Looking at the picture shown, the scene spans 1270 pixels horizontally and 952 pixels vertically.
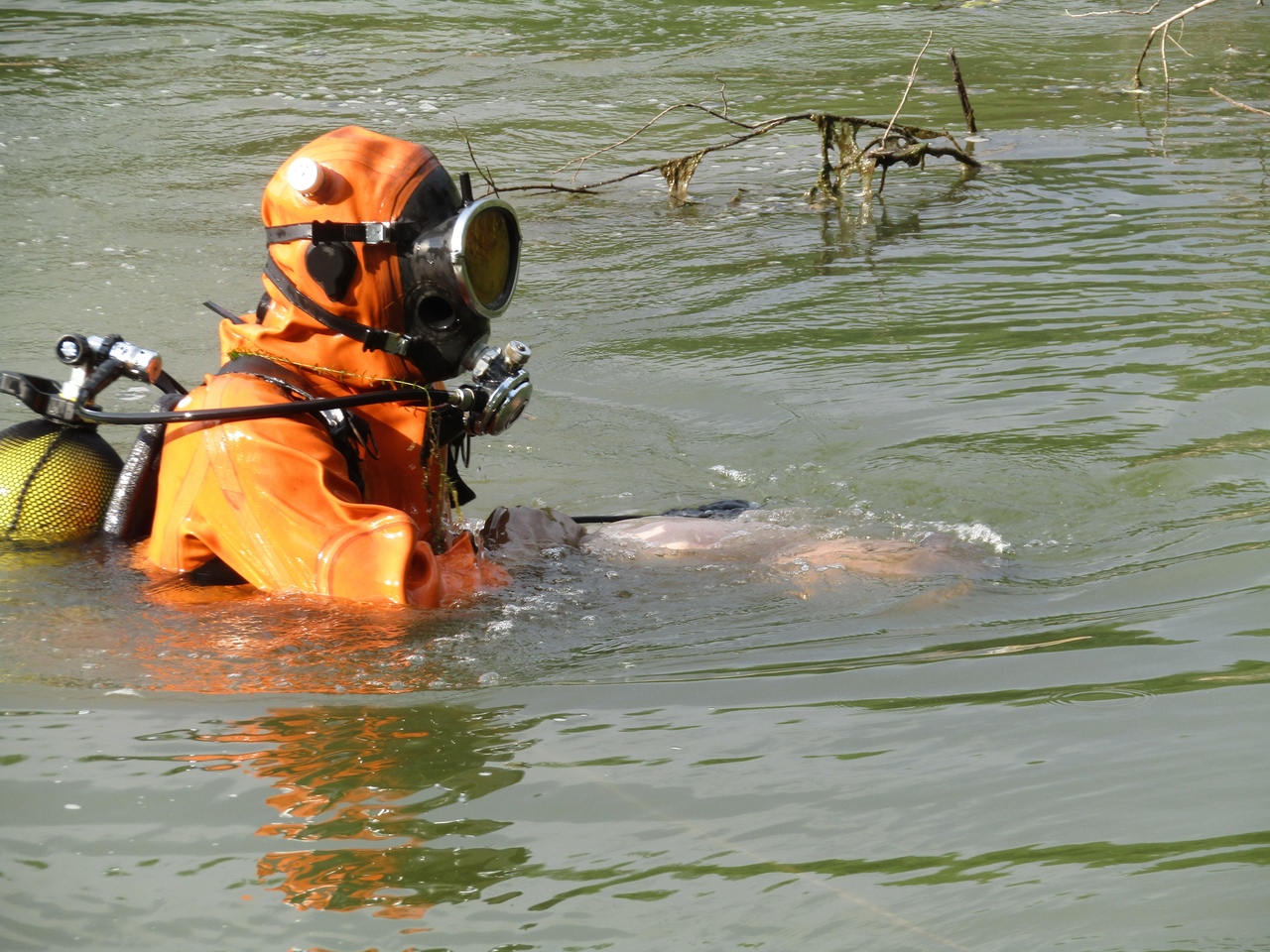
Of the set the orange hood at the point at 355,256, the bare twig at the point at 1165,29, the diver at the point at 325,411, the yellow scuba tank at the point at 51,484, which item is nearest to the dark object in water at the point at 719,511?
the diver at the point at 325,411

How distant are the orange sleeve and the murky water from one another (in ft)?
0.33

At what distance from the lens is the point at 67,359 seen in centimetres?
316

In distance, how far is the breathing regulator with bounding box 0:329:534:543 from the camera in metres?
3.07

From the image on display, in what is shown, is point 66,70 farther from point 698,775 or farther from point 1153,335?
point 698,775

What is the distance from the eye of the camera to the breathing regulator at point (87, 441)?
3.07 meters

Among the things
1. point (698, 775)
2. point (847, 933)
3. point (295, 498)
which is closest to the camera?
point (847, 933)

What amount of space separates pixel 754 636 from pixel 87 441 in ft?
5.35

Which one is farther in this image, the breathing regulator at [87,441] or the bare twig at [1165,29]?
the bare twig at [1165,29]

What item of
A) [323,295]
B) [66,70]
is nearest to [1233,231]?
[323,295]

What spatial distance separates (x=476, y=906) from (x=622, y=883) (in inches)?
8.9

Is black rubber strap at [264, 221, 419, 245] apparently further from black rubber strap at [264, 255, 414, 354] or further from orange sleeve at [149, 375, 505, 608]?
orange sleeve at [149, 375, 505, 608]

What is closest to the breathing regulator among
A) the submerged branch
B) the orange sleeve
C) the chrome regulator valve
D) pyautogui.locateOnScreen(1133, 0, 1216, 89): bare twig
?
the chrome regulator valve

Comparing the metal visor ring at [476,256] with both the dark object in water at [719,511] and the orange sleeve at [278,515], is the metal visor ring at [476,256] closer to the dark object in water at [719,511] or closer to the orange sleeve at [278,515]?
the orange sleeve at [278,515]

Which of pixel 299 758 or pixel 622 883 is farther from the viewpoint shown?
pixel 299 758
